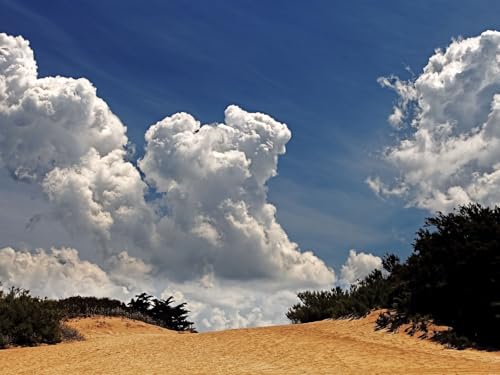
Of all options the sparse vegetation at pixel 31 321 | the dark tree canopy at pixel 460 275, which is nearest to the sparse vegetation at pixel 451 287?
the dark tree canopy at pixel 460 275

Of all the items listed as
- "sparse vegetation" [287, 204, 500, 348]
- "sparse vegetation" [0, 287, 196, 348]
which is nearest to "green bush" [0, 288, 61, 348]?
"sparse vegetation" [0, 287, 196, 348]

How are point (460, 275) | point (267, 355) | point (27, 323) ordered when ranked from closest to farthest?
1. point (267, 355)
2. point (460, 275)
3. point (27, 323)

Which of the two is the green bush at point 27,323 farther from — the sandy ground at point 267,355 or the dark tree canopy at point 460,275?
the dark tree canopy at point 460,275

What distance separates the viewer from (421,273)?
83.6ft

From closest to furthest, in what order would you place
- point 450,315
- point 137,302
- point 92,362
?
point 92,362
point 450,315
point 137,302

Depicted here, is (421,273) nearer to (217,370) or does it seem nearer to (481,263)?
(481,263)

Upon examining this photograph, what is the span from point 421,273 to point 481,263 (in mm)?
3282

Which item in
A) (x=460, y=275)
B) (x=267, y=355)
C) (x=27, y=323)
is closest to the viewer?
(x=267, y=355)

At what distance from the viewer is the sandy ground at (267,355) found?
1733 cm

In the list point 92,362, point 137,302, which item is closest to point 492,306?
point 92,362

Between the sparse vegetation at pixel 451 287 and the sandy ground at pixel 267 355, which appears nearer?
the sandy ground at pixel 267 355

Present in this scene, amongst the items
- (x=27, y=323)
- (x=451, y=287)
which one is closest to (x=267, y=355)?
(x=451, y=287)

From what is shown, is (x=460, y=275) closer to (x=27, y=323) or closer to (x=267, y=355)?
(x=267, y=355)

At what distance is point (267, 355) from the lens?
1973cm
